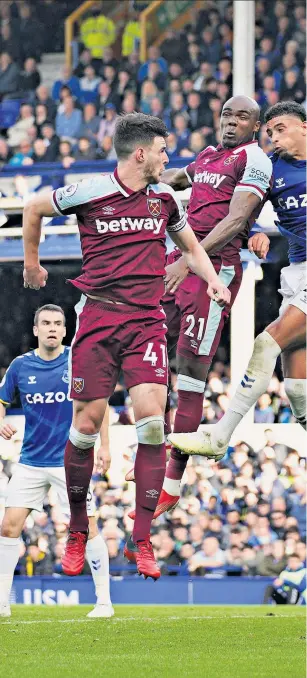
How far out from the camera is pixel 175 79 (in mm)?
20000

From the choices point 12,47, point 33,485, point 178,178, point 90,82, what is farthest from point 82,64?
point 178,178

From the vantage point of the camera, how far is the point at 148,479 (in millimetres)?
8062

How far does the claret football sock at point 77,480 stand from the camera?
8250 millimetres

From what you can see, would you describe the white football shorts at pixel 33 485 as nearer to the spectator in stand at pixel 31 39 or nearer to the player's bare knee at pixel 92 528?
the player's bare knee at pixel 92 528

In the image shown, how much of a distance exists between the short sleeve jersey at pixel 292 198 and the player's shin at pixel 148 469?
5.89 ft

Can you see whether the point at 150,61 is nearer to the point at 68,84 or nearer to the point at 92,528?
the point at 68,84

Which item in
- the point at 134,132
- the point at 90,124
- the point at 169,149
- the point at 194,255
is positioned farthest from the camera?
the point at 90,124

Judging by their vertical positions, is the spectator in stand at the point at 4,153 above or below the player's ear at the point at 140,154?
above

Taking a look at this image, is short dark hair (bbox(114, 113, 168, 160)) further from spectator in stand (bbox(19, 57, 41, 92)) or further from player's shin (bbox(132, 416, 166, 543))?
spectator in stand (bbox(19, 57, 41, 92))

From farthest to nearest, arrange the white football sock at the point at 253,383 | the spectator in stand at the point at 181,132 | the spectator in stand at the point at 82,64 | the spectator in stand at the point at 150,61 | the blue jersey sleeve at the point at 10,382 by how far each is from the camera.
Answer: the spectator in stand at the point at 82,64
the spectator in stand at the point at 150,61
the spectator in stand at the point at 181,132
the blue jersey sleeve at the point at 10,382
the white football sock at the point at 253,383

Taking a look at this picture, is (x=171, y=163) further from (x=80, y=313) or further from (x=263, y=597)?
(x=80, y=313)

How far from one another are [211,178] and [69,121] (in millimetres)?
11903

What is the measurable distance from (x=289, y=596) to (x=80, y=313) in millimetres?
7591

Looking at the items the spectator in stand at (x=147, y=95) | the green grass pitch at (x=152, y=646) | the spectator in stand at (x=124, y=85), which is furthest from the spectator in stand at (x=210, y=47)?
the green grass pitch at (x=152, y=646)
